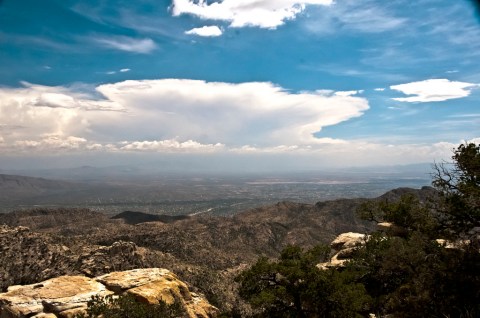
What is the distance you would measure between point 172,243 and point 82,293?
198 ft

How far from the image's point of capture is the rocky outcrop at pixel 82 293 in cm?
2584

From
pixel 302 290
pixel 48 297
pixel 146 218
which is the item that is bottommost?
pixel 146 218

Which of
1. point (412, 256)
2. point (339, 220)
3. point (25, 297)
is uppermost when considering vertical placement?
point (412, 256)

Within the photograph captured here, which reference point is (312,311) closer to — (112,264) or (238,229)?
(112,264)

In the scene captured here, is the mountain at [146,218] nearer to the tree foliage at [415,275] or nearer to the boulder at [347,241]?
the boulder at [347,241]

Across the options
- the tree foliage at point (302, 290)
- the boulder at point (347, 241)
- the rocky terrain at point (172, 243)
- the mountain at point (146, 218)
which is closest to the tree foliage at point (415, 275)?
the tree foliage at point (302, 290)

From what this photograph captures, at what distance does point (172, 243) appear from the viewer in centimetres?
8750

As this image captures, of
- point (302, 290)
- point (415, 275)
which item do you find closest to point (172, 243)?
point (302, 290)

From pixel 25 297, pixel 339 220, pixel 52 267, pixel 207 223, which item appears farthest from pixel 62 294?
pixel 339 220

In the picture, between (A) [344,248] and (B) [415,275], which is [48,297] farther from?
(A) [344,248]

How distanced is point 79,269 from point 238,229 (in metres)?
94.0

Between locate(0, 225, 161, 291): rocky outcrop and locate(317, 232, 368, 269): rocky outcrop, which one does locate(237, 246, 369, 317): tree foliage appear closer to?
locate(317, 232, 368, 269): rocky outcrop

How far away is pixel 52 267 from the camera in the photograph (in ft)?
150

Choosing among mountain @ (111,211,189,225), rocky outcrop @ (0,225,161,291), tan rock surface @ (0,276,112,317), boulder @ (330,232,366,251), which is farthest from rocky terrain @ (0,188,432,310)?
boulder @ (330,232,366,251)
